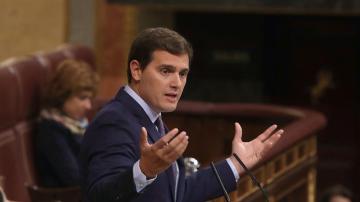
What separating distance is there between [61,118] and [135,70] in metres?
2.50

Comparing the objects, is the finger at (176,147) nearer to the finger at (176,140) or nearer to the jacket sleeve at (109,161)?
the finger at (176,140)

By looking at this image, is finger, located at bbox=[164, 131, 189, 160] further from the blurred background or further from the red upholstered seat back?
the blurred background

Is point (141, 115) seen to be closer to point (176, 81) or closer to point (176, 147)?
point (176, 81)

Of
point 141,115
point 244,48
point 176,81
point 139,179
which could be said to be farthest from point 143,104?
point 244,48

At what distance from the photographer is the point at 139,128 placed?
10.6 feet

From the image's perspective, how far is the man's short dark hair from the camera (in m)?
3.21

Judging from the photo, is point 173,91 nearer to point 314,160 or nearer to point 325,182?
point 314,160

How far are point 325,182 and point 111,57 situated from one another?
1.94m

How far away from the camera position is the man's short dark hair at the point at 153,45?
→ 321 cm

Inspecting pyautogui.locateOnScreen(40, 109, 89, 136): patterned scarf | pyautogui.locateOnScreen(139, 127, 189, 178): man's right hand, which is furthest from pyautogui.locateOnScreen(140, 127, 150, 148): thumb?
pyautogui.locateOnScreen(40, 109, 89, 136): patterned scarf

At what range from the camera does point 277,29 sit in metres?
9.30

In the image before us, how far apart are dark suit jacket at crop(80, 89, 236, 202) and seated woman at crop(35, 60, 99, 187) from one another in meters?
2.31

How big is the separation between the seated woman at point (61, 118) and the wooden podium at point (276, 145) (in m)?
0.85

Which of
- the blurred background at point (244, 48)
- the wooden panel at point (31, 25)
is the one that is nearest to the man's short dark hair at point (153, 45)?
the blurred background at point (244, 48)
